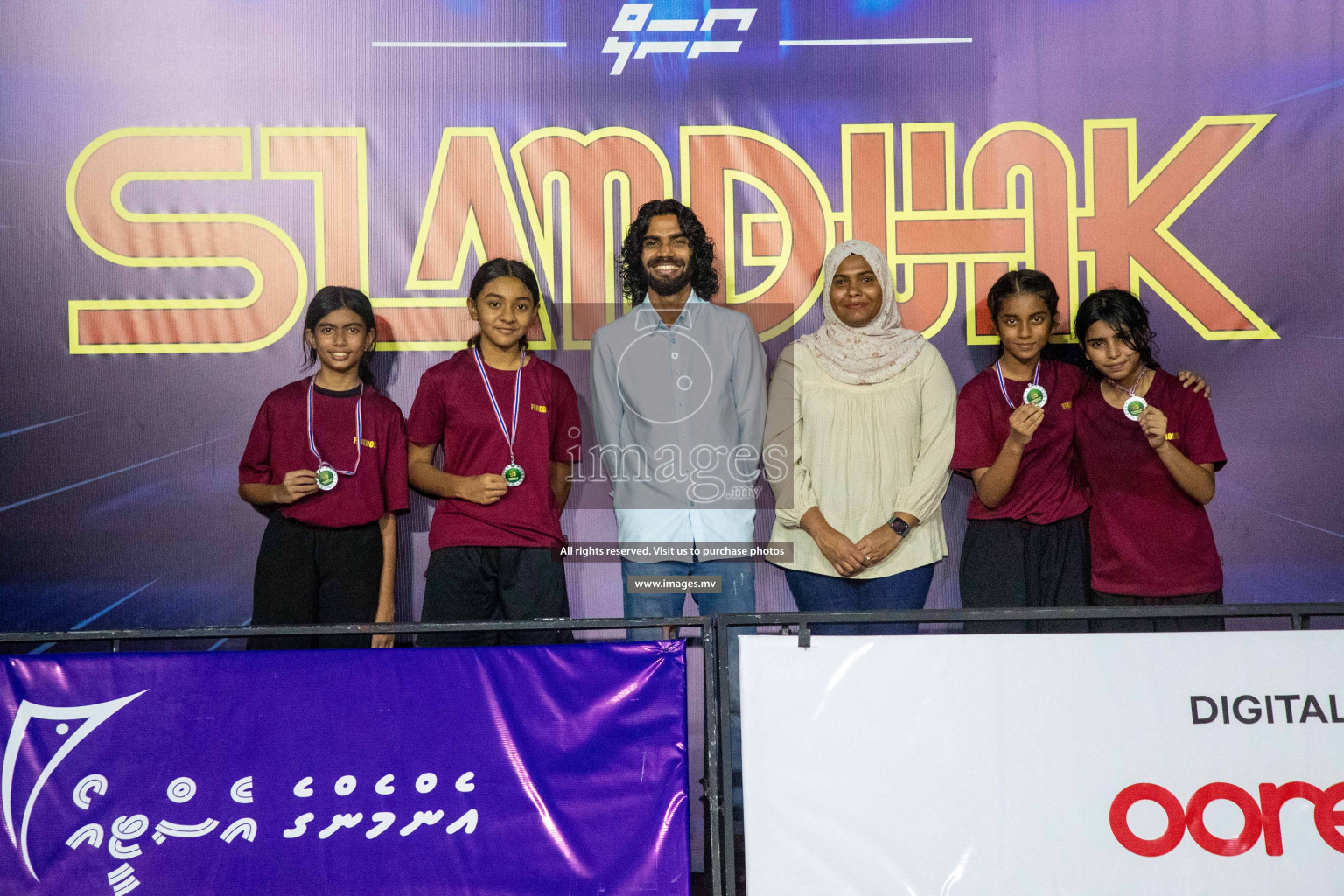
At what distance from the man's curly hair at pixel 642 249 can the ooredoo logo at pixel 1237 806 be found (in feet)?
8.03

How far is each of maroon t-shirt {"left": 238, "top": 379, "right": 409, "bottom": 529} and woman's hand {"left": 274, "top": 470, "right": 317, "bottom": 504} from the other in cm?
5

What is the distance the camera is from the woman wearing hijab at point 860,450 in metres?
3.88

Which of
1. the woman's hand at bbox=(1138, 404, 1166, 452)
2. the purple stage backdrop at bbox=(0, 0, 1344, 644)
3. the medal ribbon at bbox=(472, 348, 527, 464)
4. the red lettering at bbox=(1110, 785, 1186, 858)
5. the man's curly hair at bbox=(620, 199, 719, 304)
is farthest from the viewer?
the purple stage backdrop at bbox=(0, 0, 1344, 644)

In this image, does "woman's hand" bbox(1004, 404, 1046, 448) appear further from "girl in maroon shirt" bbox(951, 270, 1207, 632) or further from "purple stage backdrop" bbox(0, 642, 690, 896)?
"purple stage backdrop" bbox(0, 642, 690, 896)

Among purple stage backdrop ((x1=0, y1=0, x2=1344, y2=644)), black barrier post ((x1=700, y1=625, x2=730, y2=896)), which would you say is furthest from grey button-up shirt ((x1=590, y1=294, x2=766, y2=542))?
black barrier post ((x1=700, y1=625, x2=730, y2=896))

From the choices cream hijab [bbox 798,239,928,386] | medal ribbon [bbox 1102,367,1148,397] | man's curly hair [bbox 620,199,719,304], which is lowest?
medal ribbon [bbox 1102,367,1148,397]

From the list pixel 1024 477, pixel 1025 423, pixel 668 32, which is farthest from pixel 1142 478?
pixel 668 32

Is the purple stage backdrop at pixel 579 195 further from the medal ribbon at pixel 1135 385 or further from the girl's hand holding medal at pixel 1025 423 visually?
the girl's hand holding medal at pixel 1025 423

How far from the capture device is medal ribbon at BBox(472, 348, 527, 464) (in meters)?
4.05

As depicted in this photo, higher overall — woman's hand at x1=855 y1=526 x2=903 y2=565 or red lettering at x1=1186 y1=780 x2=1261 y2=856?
woman's hand at x1=855 y1=526 x2=903 y2=565

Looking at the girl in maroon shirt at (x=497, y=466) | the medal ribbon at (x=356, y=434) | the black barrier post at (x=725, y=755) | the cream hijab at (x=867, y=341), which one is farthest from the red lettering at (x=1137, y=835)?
the medal ribbon at (x=356, y=434)

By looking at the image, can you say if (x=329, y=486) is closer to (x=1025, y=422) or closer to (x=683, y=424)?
(x=683, y=424)

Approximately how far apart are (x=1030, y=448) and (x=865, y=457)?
0.65 meters

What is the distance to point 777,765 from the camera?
289 centimetres
